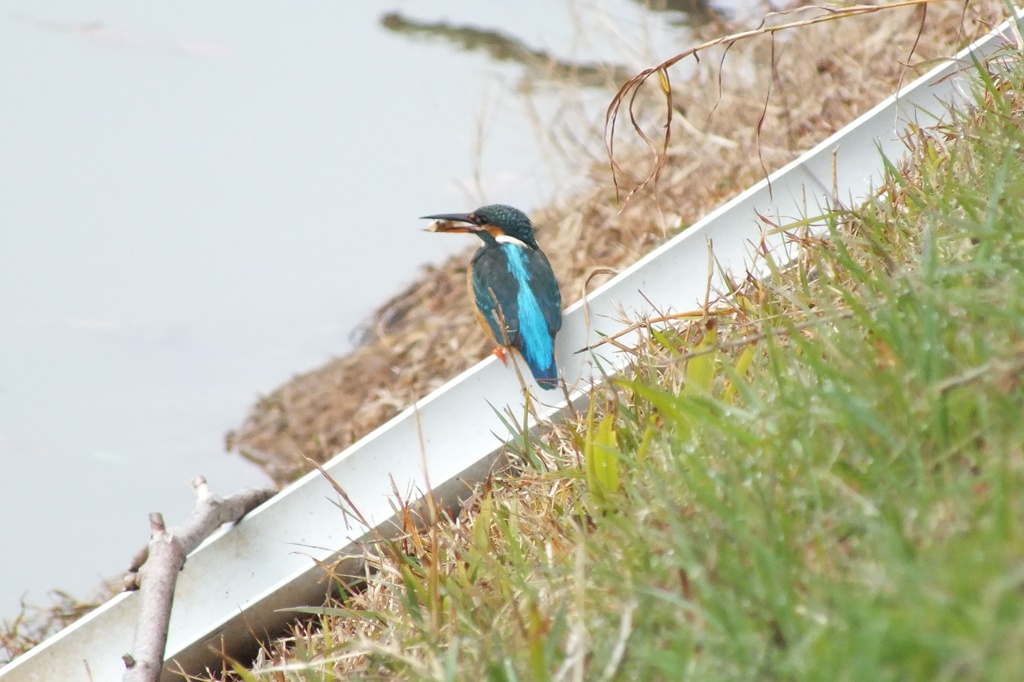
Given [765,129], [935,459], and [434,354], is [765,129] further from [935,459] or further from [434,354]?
[935,459]

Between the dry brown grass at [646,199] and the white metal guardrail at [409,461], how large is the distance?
1012 millimetres

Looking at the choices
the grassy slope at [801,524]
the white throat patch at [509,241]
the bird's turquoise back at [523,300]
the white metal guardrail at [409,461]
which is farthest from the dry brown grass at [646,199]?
the grassy slope at [801,524]

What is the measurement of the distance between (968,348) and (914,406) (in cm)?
14

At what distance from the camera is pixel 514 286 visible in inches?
142

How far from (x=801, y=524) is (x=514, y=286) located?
241 centimetres

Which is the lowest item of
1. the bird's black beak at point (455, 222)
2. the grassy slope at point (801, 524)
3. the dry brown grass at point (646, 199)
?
the grassy slope at point (801, 524)

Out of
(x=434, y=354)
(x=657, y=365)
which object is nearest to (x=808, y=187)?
(x=657, y=365)

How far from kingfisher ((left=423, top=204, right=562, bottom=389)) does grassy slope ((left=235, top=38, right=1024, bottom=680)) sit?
3.21ft

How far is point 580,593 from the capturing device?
132cm

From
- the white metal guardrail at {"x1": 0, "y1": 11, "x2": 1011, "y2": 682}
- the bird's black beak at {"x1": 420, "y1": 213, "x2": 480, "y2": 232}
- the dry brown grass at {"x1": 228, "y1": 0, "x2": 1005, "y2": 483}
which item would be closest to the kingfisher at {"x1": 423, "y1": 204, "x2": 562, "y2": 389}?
the bird's black beak at {"x1": 420, "y1": 213, "x2": 480, "y2": 232}

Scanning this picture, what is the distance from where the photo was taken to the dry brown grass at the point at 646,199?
4379 millimetres

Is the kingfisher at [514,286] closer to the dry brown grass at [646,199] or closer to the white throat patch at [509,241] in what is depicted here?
the white throat patch at [509,241]

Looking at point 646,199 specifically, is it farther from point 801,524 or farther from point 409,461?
point 801,524

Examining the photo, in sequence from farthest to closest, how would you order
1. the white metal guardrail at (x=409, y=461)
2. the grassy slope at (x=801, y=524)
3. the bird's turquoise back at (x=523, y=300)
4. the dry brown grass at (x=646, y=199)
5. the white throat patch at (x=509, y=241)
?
the dry brown grass at (x=646, y=199) < the white throat patch at (x=509, y=241) < the bird's turquoise back at (x=523, y=300) < the white metal guardrail at (x=409, y=461) < the grassy slope at (x=801, y=524)
